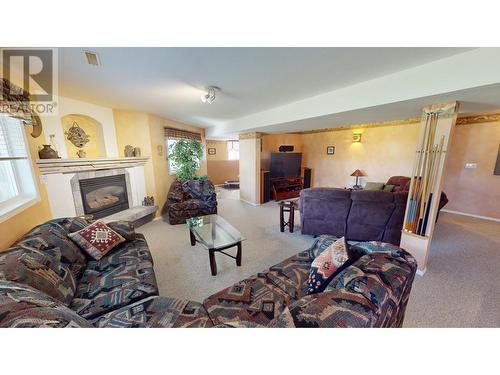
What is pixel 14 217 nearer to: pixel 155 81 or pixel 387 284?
pixel 155 81

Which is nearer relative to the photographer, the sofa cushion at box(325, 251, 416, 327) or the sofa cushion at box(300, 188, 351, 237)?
the sofa cushion at box(325, 251, 416, 327)

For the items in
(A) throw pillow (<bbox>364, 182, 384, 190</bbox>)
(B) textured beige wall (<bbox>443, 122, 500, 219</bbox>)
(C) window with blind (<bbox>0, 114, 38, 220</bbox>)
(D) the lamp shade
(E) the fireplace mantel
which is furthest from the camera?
(D) the lamp shade

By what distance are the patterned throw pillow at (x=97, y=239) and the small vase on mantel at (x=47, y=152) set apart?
1282 mm

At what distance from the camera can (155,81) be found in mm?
2035

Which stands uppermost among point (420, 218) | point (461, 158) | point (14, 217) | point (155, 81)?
point (155, 81)

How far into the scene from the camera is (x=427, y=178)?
2.03 metres

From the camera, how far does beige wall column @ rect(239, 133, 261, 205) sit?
4756 millimetres

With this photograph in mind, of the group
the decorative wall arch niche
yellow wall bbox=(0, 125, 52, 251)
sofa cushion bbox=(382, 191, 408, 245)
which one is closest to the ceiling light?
yellow wall bbox=(0, 125, 52, 251)

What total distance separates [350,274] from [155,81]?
8.51 ft

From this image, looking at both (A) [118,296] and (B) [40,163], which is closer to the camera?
(A) [118,296]

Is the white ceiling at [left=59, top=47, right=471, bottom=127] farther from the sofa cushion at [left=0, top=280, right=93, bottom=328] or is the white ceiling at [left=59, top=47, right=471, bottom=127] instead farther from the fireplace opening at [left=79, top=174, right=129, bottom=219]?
the sofa cushion at [left=0, top=280, right=93, bottom=328]
